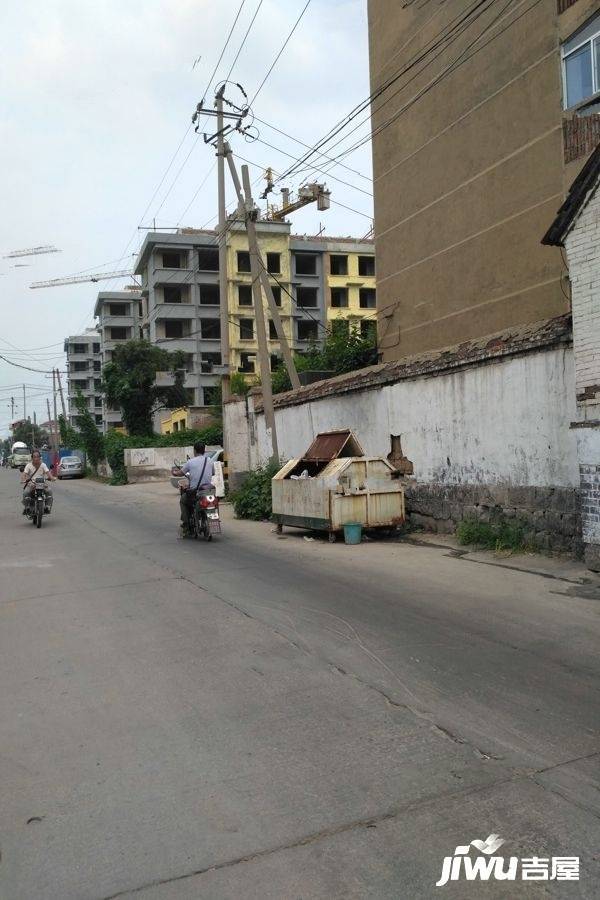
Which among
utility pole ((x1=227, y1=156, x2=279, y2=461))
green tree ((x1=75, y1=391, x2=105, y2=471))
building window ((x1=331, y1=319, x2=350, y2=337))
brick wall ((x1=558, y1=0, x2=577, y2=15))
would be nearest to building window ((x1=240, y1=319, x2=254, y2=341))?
green tree ((x1=75, y1=391, x2=105, y2=471))

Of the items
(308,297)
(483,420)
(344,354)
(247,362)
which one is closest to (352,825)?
(483,420)

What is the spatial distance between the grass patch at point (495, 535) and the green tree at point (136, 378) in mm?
35724

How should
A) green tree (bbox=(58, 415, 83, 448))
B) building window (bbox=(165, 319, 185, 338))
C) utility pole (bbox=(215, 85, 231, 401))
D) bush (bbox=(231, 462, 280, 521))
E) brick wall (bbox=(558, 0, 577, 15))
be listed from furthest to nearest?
green tree (bbox=(58, 415, 83, 448))
building window (bbox=(165, 319, 185, 338))
utility pole (bbox=(215, 85, 231, 401))
bush (bbox=(231, 462, 280, 521))
brick wall (bbox=(558, 0, 577, 15))

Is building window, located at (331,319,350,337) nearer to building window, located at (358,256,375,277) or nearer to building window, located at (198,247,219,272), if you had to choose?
building window, located at (358,256,375,277)

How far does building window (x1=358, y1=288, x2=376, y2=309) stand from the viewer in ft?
188

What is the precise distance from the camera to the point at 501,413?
1099 centimetres

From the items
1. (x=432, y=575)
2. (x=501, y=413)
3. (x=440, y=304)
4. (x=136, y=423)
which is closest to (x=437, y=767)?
(x=432, y=575)

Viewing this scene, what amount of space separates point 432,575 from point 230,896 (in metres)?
6.78

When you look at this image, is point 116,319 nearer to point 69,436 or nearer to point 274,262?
point 69,436

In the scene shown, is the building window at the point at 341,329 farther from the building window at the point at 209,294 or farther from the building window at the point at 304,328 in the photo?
the building window at the point at 209,294

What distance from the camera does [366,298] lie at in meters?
57.6

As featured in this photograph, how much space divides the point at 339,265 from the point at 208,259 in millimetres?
10163

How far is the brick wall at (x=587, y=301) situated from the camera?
880cm

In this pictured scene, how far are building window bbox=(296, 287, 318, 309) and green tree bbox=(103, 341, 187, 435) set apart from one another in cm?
1261
